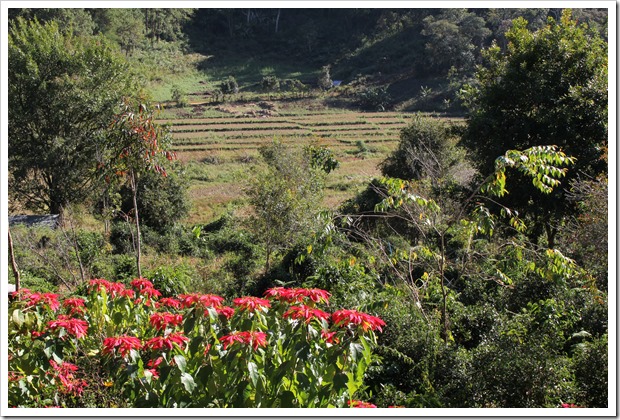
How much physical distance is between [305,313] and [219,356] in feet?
1.95

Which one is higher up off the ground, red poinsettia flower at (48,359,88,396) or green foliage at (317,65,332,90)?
red poinsettia flower at (48,359,88,396)

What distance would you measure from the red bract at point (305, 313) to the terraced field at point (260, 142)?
61.9 feet

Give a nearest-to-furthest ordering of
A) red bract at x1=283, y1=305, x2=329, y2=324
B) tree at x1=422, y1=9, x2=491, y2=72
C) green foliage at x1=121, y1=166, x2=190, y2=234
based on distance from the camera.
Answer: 1. red bract at x1=283, y1=305, x2=329, y2=324
2. green foliage at x1=121, y1=166, x2=190, y2=234
3. tree at x1=422, y1=9, x2=491, y2=72

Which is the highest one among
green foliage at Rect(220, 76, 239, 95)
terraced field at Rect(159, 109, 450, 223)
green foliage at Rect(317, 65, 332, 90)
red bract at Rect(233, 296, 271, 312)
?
red bract at Rect(233, 296, 271, 312)

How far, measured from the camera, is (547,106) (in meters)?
12.3

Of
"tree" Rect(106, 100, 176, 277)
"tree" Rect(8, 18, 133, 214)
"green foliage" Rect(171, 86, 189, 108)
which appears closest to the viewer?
"tree" Rect(106, 100, 176, 277)

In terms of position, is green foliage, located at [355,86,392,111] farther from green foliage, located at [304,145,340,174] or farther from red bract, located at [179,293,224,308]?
red bract, located at [179,293,224,308]

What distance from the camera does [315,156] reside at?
2547 cm

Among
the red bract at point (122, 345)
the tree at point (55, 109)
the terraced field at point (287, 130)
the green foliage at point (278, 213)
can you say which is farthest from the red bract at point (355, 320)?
the terraced field at point (287, 130)

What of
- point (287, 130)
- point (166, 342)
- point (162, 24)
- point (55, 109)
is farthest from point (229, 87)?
point (166, 342)

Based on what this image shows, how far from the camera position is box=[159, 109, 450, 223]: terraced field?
26719mm

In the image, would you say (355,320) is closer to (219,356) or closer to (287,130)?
(219,356)

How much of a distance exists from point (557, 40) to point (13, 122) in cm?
1479

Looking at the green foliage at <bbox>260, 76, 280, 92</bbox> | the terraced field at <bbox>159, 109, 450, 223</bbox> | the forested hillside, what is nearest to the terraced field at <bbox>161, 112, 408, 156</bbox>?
the terraced field at <bbox>159, 109, 450, 223</bbox>
